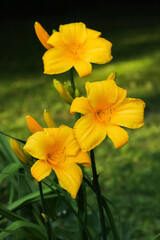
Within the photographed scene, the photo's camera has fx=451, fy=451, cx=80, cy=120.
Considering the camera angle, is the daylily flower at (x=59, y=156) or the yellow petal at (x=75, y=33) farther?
the yellow petal at (x=75, y=33)

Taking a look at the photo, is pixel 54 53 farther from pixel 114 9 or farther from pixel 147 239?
pixel 114 9

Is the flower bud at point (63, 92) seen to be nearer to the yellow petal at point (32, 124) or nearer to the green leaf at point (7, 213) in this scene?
the yellow petal at point (32, 124)

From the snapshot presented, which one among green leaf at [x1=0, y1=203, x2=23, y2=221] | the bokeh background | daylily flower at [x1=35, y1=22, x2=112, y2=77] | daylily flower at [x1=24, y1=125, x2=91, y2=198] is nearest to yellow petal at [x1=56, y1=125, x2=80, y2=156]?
daylily flower at [x1=24, y1=125, x2=91, y2=198]

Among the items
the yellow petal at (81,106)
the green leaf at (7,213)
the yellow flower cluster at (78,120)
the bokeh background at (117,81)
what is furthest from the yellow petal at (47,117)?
the bokeh background at (117,81)

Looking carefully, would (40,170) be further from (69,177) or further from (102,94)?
(102,94)

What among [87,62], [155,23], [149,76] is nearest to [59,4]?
[155,23]

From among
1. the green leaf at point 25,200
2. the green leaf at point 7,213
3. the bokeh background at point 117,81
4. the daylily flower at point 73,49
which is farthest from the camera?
the bokeh background at point 117,81

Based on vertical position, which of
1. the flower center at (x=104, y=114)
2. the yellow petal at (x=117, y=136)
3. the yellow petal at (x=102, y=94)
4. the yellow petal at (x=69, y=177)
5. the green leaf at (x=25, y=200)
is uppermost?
the yellow petal at (x=102, y=94)

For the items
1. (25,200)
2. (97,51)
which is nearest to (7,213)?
(25,200)
